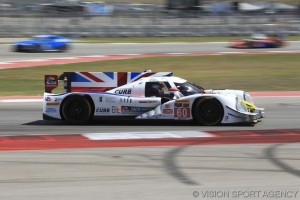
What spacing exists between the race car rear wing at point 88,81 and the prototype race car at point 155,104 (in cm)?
20

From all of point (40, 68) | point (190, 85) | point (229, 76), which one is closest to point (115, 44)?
point (40, 68)

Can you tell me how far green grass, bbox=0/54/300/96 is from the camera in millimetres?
19969

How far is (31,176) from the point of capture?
7387mm

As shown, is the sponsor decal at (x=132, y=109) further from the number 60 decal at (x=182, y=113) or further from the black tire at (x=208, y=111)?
the black tire at (x=208, y=111)

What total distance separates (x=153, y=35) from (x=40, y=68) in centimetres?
1851

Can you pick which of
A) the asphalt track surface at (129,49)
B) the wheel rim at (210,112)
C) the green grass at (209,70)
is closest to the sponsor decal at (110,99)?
the wheel rim at (210,112)

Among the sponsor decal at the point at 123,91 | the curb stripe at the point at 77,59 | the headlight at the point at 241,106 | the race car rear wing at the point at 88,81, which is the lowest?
the headlight at the point at 241,106

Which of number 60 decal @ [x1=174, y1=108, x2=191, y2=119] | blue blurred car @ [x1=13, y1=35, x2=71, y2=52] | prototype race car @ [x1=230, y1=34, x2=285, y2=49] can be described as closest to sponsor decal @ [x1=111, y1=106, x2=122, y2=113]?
number 60 decal @ [x1=174, y1=108, x2=191, y2=119]

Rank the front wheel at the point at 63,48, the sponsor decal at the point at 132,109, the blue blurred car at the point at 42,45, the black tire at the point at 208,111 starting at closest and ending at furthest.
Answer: the black tire at the point at 208,111, the sponsor decal at the point at 132,109, the blue blurred car at the point at 42,45, the front wheel at the point at 63,48

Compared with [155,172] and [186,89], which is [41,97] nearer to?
[186,89]

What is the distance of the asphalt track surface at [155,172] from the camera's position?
657 centimetres

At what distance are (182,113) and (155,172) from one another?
13.9ft

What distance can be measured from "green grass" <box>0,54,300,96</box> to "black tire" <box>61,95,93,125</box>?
6300 mm

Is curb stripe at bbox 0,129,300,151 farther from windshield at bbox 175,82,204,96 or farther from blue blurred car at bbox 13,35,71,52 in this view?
blue blurred car at bbox 13,35,71,52
